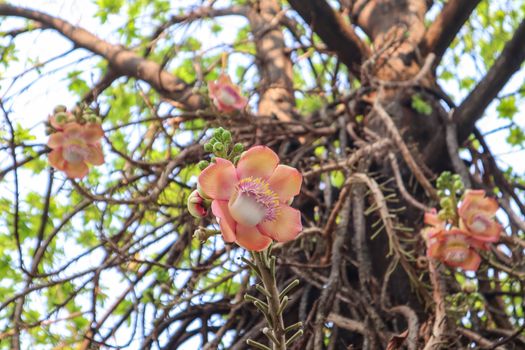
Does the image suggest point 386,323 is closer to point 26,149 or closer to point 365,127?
point 365,127

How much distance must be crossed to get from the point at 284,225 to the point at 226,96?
1.23m

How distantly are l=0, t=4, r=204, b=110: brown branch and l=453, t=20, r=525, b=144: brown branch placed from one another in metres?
0.89

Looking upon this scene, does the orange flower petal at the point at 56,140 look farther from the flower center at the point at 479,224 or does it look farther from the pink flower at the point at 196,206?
the flower center at the point at 479,224

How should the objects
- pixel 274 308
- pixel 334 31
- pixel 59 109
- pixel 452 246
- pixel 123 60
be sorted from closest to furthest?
1. pixel 274 308
2. pixel 452 246
3. pixel 59 109
4. pixel 334 31
5. pixel 123 60

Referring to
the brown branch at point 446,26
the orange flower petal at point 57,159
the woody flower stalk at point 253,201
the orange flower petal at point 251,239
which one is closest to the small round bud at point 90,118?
the orange flower petal at point 57,159

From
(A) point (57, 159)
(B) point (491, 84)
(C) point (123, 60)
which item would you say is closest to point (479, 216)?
(B) point (491, 84)

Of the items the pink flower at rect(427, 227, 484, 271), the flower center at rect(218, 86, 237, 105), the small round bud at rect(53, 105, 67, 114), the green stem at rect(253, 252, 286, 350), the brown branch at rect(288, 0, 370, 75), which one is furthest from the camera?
the brown branch at rect(288, 0, 370, 75)

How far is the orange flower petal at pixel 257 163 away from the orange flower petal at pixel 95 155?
2.97ft

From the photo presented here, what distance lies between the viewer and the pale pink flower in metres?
1.71

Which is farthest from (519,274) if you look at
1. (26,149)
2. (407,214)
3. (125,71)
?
(125,71)

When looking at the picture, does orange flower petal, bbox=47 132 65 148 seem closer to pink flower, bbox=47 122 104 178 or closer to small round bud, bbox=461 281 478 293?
pink flower, bbox=47 122 104 178

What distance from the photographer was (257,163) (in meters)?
1.05

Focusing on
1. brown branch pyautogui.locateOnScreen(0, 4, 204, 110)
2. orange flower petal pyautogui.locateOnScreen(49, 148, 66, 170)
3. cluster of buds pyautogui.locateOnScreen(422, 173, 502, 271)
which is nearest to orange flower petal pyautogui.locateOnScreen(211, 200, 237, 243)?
cluster of buds pyautogui.locateOnScreen(422, 173, 502, 271)

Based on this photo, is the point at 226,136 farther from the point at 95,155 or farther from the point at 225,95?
the point at 225,95
